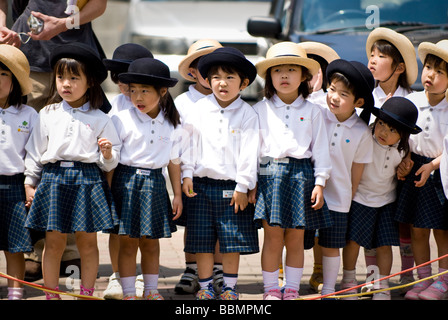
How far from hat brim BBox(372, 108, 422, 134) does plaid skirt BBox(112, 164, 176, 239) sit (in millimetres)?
1614

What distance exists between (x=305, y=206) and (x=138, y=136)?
48.4 inches

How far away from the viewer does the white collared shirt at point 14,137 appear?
4.80 m

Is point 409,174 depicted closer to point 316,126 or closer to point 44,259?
point 316,126

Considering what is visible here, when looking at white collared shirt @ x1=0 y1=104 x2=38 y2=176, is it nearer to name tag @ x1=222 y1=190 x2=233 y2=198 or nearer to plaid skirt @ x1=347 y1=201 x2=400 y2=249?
name tag @ x1=222 y1=190 x2=233 y2=198

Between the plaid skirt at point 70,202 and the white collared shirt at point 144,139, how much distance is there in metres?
0.30

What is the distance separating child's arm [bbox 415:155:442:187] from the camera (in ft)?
17.1

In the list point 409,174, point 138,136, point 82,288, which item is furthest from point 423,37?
point 82,288

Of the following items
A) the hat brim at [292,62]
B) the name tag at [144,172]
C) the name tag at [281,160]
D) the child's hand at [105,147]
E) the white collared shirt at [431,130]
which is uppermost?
the hat brim at [292,62]

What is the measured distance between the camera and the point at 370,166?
17.5 ft

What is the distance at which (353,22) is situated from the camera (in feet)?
24.1

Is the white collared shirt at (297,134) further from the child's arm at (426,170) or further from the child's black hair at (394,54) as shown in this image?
the child's black hair at (394,54)

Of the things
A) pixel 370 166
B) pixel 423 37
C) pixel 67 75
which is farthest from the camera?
pixel 423 37

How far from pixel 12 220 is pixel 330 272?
87.8 inches

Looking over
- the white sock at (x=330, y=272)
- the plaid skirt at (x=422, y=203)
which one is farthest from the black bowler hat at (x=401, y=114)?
the white sock at (x=330, y=272)
